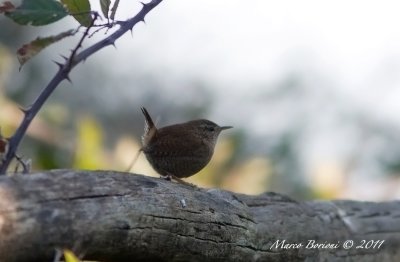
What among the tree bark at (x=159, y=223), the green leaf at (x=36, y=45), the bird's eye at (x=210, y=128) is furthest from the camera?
the bird's eye at (x=210, y=128)

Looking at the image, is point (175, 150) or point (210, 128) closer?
point (175, 150)

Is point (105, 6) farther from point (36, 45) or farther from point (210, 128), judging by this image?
point (210, 128)

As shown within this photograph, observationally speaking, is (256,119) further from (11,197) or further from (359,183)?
(11,197)

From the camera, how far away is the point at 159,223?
271 cm

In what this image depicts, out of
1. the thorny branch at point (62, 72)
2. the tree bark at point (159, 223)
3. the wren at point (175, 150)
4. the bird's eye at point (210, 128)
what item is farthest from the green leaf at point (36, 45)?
the bird's eye at point (210, 128)

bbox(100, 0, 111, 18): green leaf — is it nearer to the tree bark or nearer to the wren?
the tree bark

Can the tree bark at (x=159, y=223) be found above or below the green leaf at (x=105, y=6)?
below

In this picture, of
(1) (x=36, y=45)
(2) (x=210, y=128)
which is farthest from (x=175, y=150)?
(1) (x=36, y=45)

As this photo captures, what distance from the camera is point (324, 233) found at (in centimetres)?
377

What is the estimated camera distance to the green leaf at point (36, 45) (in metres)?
2.46

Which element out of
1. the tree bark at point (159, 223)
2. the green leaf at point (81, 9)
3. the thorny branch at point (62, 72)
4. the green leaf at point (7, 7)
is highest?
the green leaf at point (81, 9)

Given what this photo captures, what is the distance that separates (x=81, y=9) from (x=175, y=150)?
1.57 metres

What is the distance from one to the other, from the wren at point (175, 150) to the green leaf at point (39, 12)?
144 centimetres

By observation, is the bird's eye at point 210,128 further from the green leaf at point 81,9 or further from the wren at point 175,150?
A: the green leaf at point 81,9
